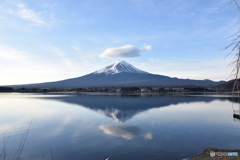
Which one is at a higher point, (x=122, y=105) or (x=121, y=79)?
(x=121, y=79)

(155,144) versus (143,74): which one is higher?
(143,74)

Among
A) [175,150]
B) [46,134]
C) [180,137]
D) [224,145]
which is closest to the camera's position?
[175,150]

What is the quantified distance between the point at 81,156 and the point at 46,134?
14.7 feet

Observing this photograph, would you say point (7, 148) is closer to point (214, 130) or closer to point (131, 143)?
point (131, 143)

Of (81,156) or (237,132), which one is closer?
(81,156)

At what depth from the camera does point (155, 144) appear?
8500mm

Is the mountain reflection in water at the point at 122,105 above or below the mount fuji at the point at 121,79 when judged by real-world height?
below

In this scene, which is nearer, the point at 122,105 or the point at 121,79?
the point at 122,105

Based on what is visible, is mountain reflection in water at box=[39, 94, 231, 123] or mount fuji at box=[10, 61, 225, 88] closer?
mountain reflection in water at box=[39, 94, 231, 123]

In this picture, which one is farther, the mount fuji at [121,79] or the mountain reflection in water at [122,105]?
the mount fuji at [121,79]

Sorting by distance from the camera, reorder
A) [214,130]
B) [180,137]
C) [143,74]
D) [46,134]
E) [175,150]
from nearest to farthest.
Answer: [175,150]
[180,137]
[46,134]
[214,130]
[143,74]

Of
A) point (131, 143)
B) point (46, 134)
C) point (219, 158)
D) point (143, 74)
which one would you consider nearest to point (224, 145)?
point (219, 158)

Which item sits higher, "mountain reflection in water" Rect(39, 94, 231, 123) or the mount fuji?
the mount fuji

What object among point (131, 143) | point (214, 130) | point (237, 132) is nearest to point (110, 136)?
point (131, 143)
